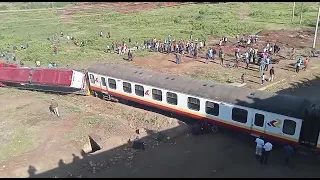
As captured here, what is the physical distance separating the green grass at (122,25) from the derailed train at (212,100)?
495 inches

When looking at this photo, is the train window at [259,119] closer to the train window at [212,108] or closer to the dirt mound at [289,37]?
the train window at [212,108]

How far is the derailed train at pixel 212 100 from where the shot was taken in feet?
58.6

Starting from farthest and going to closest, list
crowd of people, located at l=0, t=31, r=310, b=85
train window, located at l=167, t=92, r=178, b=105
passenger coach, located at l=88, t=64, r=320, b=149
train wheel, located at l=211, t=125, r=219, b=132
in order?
crowd of people, located at l=0, t=31, r=310, b=85
train window, located at l=167, t=92, r=178, b=105
train wheel, located at l=211, t=125, r=219, b=132
passenger coach, located at l=88, t=64, r=320, b=149

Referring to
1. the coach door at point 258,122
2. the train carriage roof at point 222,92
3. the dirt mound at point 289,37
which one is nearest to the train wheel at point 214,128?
the train carriage roof at point 222,92

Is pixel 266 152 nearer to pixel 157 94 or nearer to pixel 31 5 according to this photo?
pixel 157 94

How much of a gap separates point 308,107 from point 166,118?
364 inches

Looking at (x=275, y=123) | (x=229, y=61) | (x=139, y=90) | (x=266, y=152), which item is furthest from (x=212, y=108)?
(x=229, y=61)

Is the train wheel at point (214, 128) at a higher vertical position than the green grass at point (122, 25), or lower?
lower

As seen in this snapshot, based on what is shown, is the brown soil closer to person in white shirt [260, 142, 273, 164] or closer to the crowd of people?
the crowd of people

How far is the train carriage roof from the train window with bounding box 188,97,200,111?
0.39m

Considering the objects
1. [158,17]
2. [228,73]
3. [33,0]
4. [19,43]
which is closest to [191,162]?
[228,73]

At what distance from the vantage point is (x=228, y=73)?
1320 inches

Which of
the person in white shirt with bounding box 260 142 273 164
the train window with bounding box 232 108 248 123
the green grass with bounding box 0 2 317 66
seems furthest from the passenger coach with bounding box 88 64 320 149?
the green grass with bounding box 0 2 317 66

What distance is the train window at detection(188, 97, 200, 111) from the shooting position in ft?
70.9
